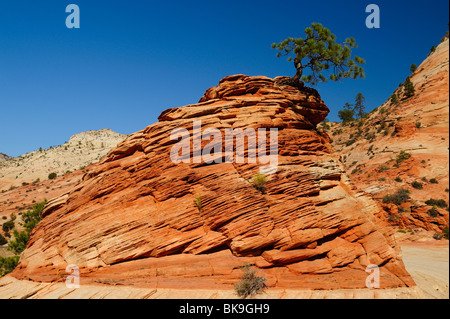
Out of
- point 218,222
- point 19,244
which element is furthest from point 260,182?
point 19,244

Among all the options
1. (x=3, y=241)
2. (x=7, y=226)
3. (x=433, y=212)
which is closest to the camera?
(x=433, y=212)

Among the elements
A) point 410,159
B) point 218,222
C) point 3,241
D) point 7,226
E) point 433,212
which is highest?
point 410,159

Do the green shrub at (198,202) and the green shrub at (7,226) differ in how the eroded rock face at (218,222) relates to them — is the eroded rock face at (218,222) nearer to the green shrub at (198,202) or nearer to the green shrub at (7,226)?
the green shrub at (198,202)

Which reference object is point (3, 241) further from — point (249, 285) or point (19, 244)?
point (249, 285)

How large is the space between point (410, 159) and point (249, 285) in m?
31.1

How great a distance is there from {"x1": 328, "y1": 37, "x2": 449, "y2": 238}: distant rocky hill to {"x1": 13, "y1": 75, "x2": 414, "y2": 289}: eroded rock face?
13.8 ft

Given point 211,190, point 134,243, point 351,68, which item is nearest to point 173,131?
point 211,190

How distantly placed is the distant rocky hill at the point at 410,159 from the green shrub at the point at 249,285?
25.4 feet

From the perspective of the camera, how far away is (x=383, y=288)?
964cm

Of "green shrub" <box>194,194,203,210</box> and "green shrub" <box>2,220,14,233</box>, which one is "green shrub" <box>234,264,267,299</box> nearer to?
"green shrub" <box>194,194,203,210</box>

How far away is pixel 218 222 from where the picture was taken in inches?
456

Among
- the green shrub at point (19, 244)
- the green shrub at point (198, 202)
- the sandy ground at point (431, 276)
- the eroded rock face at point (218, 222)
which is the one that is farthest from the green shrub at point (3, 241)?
the sandy ground at point (431, 276)

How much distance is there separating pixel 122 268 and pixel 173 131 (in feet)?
24.7
